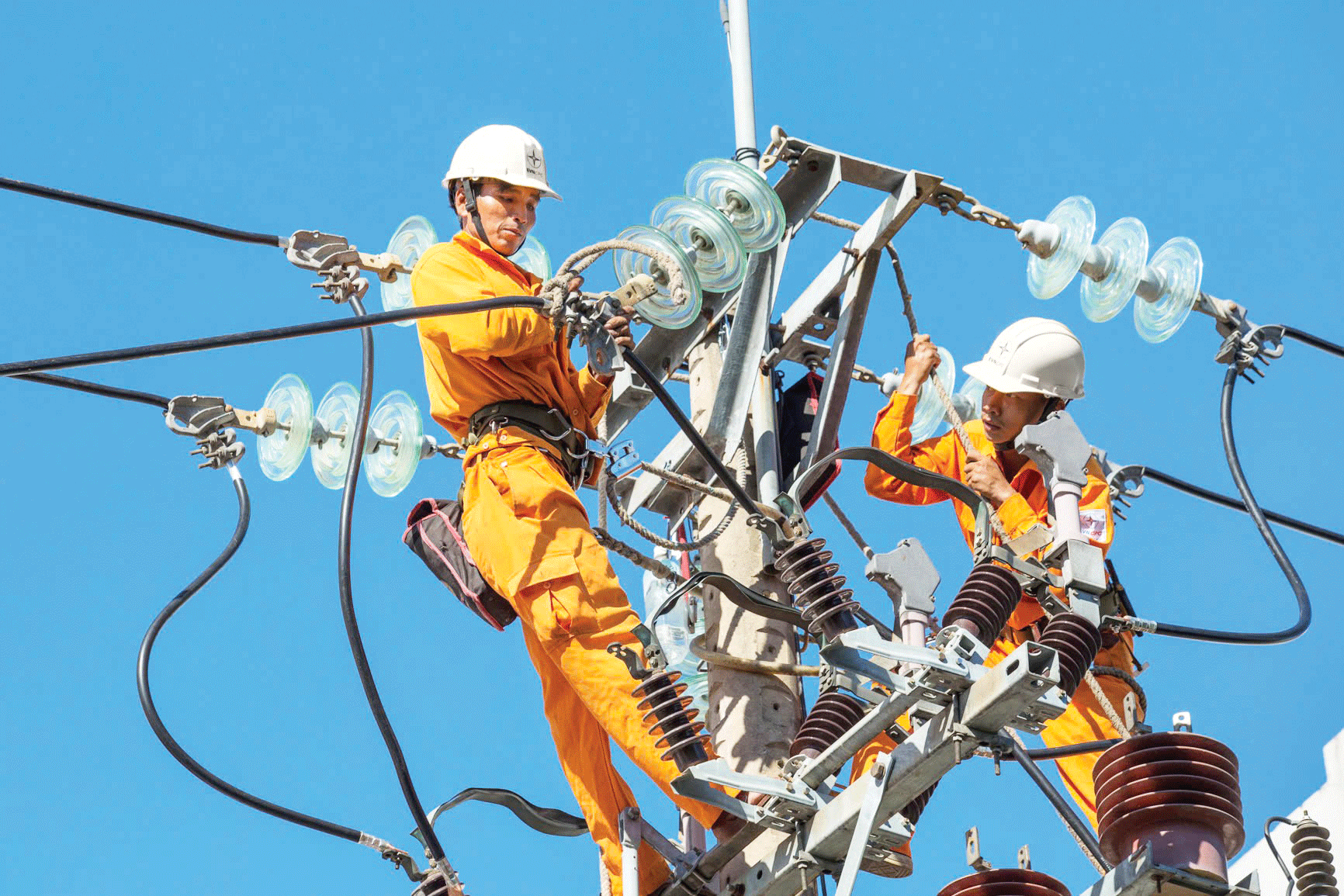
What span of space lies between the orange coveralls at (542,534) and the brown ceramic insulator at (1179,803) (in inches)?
52.2

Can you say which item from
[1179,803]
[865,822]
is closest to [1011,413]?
[1179,803]

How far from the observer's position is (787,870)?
6750 mm

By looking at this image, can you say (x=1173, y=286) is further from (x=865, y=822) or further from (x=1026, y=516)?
(x=865, y=822)

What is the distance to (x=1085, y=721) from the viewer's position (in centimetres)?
823

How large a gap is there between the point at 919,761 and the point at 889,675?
298 mm

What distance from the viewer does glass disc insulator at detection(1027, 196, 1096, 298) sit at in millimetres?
8398

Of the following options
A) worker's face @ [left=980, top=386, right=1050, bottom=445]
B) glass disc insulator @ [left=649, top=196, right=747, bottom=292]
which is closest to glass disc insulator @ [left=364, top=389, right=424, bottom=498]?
glass disc insulator @ [left=649, top=196, right=747, bottom=292]

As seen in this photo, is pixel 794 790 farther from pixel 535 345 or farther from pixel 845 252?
pixel 845 252

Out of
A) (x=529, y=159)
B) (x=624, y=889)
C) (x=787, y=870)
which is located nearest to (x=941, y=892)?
(x=787, y=870)

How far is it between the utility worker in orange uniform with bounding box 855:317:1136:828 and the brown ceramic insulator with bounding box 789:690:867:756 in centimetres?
99

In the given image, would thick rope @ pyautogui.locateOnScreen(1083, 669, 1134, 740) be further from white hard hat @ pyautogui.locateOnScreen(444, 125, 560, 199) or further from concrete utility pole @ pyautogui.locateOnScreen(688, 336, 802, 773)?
white hard hat @ pyautogui.locateOnScreen(444, 125, 560, 199)

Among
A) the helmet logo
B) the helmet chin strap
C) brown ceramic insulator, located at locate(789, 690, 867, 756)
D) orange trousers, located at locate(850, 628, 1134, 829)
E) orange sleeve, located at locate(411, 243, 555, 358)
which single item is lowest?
brown ceramic insulator, located at locate(789, 690, 867, 756)

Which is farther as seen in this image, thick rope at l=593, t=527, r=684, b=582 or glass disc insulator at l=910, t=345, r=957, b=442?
glass disc insulator at l=910, t=345, r=957, b=442

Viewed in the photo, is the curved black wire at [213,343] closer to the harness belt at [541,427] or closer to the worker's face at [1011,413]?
the harness belt at [541,427]
